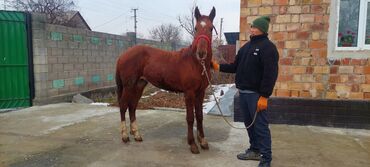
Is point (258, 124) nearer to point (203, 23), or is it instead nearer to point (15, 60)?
point (203, 23)

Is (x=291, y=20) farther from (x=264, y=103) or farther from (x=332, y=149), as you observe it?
(x=264, y=103)

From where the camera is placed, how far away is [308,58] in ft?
17.9

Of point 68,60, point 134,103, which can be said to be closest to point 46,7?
point 68,60

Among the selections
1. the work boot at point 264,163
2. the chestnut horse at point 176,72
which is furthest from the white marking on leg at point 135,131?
the work boot at point 264,163

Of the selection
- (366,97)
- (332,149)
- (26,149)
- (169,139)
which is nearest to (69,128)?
(26,149)

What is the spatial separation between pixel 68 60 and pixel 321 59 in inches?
255

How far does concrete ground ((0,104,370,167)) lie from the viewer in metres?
3.73

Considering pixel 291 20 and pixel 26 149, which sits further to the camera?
pixel 291 20

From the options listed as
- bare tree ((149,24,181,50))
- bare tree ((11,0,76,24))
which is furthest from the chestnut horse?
bare tree ((149,24,181,50))

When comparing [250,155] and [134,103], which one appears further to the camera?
[134,103]

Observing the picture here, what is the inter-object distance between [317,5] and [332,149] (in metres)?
2.54

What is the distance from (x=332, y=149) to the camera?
422cm

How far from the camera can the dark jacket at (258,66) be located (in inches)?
131

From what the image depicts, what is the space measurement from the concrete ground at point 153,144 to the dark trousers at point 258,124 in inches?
10.8
